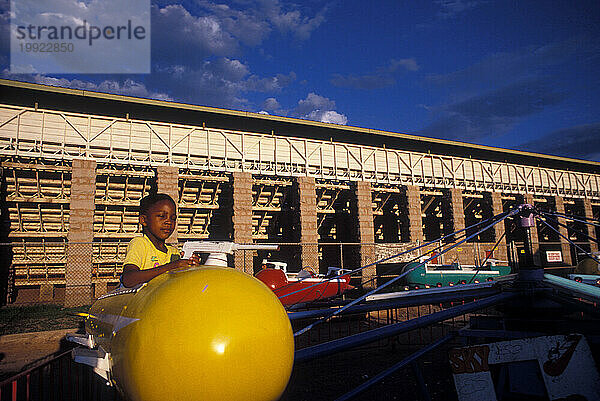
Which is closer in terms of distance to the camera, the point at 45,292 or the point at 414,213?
the point at 45,292

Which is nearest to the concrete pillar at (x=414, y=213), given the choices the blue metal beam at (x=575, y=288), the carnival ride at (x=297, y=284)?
the carnival ride at (x=297, y=284)

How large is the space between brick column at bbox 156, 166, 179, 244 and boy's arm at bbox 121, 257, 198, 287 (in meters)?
15.8

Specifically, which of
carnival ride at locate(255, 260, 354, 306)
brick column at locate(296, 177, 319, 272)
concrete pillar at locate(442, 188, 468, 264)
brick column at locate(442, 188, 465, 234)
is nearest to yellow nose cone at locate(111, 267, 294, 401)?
carnival ride at locate(255, 260, 354, 306)

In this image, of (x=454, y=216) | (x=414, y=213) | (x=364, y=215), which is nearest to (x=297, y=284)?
(x=364, y=215)

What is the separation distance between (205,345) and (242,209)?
18.1m

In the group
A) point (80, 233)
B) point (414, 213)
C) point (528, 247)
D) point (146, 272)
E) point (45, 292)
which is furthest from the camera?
point (414, 213)

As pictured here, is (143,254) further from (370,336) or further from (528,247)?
(528,247)

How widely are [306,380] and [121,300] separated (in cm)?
520

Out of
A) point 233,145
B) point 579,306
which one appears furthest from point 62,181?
point 579,306

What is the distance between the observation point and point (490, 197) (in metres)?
28.8

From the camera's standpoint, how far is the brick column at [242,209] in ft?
65.2

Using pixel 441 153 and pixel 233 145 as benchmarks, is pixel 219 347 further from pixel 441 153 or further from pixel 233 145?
pixel 441 153

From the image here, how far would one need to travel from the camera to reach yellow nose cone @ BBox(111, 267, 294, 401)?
2293mm

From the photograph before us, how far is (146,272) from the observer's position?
351cm
